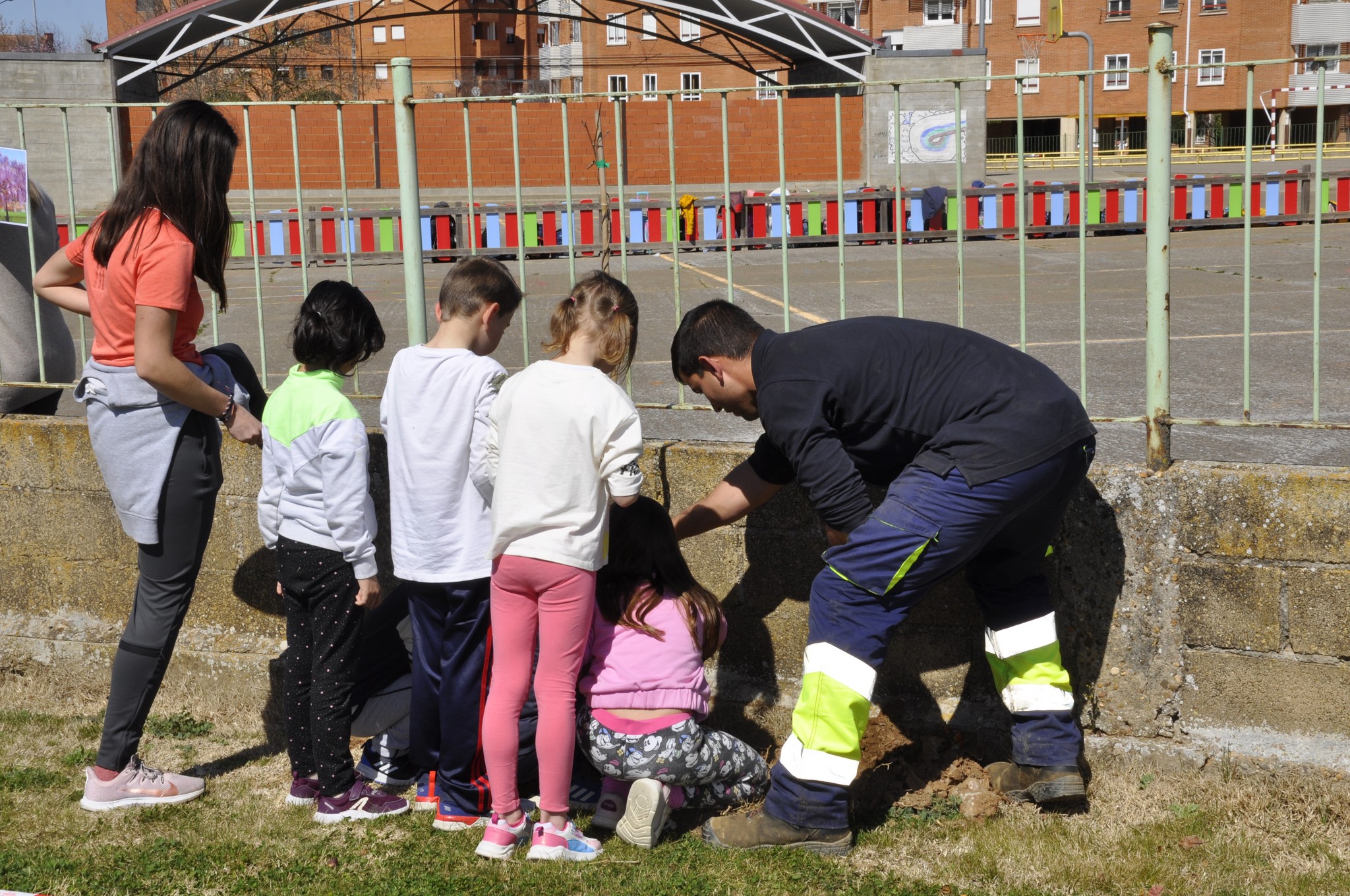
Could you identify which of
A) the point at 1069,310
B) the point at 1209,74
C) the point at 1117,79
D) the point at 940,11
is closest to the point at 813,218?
the point at 1069,310

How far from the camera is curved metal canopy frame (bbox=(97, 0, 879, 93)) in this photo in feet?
77.4

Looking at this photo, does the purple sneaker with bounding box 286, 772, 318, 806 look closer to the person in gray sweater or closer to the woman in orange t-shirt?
the woman in orange t-shirt

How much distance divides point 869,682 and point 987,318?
695 cm

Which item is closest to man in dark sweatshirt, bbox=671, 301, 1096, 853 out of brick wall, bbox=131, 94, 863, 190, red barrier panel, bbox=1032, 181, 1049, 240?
red barrier panel, bbox=1032, 181, 1049, 240

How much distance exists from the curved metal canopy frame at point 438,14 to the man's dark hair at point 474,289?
Answer: 20.4 metres

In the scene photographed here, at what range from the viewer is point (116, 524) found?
4594 millimetres

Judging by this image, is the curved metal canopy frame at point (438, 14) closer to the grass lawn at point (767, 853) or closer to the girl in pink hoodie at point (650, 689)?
the girl in pink hoodie at point (650, 689)

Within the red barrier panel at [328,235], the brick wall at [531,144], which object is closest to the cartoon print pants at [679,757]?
the red barrier panel at [328,235]

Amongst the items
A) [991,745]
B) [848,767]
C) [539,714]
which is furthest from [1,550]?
[991,745]

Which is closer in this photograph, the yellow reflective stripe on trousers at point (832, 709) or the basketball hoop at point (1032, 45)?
the yellow reflective stripe on trousers at point (832, 709)

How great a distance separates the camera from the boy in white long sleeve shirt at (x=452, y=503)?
337 cm

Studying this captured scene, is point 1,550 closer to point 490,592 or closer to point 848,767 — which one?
point 490,592

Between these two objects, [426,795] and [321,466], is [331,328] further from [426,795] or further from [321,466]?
[426,795]

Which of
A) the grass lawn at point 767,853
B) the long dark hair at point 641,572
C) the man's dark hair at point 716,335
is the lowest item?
the grass lawn at point 767,853
